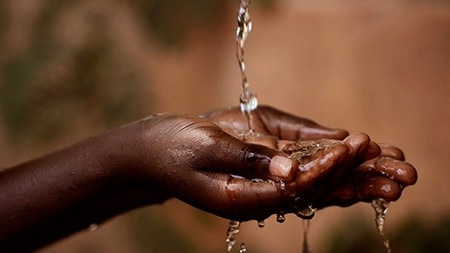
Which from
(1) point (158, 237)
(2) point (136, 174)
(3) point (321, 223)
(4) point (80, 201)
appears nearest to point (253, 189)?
(2) point (136, 174)

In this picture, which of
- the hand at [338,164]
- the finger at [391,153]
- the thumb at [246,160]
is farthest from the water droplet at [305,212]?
the finger at [391,153]

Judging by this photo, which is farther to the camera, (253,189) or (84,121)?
(84,121)

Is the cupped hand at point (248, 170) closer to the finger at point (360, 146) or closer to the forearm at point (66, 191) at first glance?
the finger at point (360, 146)

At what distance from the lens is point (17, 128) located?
3.69 meters

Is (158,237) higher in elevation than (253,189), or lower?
lower

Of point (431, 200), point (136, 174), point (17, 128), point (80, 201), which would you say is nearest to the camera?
point (136, 174)

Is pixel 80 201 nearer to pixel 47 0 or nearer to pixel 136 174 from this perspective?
pixel 136 174

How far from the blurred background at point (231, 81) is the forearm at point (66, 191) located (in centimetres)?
163

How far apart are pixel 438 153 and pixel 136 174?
2.08m

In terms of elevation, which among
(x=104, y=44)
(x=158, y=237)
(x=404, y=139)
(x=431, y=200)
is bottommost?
(x=158, y=237)

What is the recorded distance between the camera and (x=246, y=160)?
55.6 inches

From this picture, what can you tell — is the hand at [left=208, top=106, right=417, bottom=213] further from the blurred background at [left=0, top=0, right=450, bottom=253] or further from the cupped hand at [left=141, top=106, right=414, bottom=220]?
the blurred background at [left=0, top=0, right=450, bottom=253]

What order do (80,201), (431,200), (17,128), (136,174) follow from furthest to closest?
(17,128) → (431,200) → (80,201) → (136,174)

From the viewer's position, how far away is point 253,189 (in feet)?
4.59
